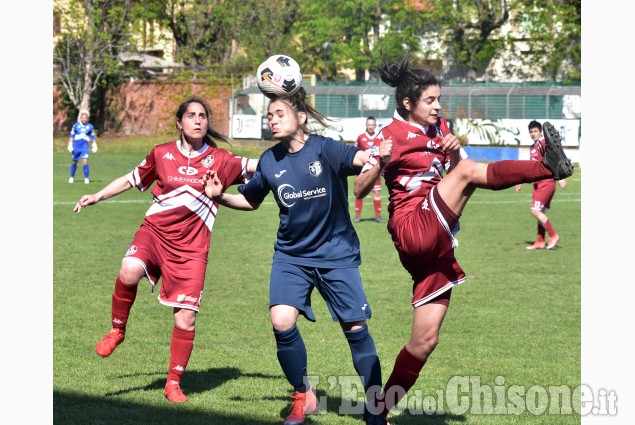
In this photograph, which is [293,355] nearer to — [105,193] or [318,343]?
[105,193]

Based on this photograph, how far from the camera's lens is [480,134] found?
43.5m

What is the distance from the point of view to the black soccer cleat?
5.23m

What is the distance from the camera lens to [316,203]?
6.04 m

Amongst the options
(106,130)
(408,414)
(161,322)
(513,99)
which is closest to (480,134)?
(513,99)

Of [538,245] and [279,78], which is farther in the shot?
[538,245]

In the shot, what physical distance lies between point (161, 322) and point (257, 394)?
2849mm

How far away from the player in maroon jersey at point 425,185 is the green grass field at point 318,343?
0.62 metres

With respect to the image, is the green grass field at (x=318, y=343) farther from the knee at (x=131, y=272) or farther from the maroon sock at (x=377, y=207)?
the maroon sock at (x=377, y=207)

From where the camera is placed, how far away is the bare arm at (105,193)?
23.1 feet

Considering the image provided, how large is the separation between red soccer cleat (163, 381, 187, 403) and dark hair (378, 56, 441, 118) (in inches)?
92.8

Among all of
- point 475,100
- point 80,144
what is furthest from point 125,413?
point 475,100

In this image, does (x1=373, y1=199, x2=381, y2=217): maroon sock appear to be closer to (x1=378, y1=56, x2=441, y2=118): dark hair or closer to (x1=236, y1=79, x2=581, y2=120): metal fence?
(x1=378, y1=56, x2=441, y2=118): dark hair

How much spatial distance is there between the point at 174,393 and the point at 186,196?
139 cm

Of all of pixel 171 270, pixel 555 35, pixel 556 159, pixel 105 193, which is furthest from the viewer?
pixel 555 35
